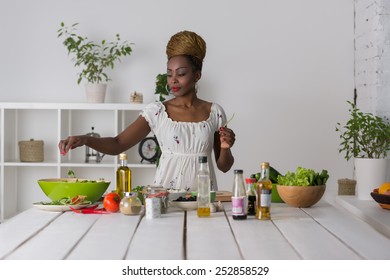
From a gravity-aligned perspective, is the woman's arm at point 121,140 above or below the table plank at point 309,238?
above

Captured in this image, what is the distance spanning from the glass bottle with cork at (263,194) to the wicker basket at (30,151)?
3.10m

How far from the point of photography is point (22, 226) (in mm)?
2291

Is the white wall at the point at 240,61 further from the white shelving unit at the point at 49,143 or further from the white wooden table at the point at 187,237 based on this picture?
the white wooden table at the point at 187,237

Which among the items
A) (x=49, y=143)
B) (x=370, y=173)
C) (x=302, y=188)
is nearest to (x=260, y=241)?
(x=302, y=188)

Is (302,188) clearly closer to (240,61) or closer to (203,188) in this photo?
(203,188)

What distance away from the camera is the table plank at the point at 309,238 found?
73.9 inches

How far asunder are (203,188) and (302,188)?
0.48m

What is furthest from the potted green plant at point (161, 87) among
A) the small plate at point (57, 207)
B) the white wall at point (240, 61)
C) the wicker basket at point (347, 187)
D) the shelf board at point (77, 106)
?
the small plate at point (57, 207)

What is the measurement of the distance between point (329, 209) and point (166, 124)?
3.19ft

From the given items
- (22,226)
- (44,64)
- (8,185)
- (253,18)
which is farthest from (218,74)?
(22,226)

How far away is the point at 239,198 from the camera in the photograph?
2371 millimetres

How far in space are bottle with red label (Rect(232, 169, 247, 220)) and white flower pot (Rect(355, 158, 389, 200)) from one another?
177 cm

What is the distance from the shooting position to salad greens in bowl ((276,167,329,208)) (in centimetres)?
273

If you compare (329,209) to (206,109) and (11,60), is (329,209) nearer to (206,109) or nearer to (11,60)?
(206,109)
